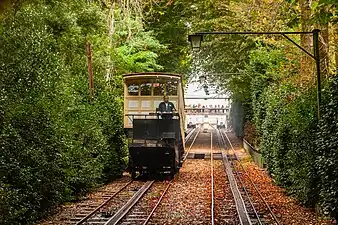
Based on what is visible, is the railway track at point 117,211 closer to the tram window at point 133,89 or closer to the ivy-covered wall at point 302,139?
the ivy-covered wall at point 302,139

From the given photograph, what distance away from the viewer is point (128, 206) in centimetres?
1334

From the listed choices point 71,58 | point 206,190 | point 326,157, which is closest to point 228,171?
point 206,190

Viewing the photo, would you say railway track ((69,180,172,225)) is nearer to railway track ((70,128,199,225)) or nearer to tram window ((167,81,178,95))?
railway track ((70,128,199,225))

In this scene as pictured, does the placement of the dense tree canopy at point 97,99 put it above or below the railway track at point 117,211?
above

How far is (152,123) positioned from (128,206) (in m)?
6.46

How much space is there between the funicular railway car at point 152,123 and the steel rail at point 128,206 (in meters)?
1.28

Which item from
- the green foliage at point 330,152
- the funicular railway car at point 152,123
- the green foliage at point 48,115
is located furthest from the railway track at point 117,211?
the green foliage at point 330,152

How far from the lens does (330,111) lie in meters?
9.91

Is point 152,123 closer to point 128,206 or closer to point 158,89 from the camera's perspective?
point 158,89

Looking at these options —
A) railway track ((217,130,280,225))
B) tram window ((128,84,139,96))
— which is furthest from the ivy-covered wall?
tram window ((128,84,139,96))

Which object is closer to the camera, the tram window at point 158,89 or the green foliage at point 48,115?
the green foliage at point 48,115

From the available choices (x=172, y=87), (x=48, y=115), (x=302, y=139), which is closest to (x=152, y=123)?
(x=172, y=87)

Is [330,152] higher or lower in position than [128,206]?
higher

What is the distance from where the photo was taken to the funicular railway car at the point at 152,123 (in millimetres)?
19406
